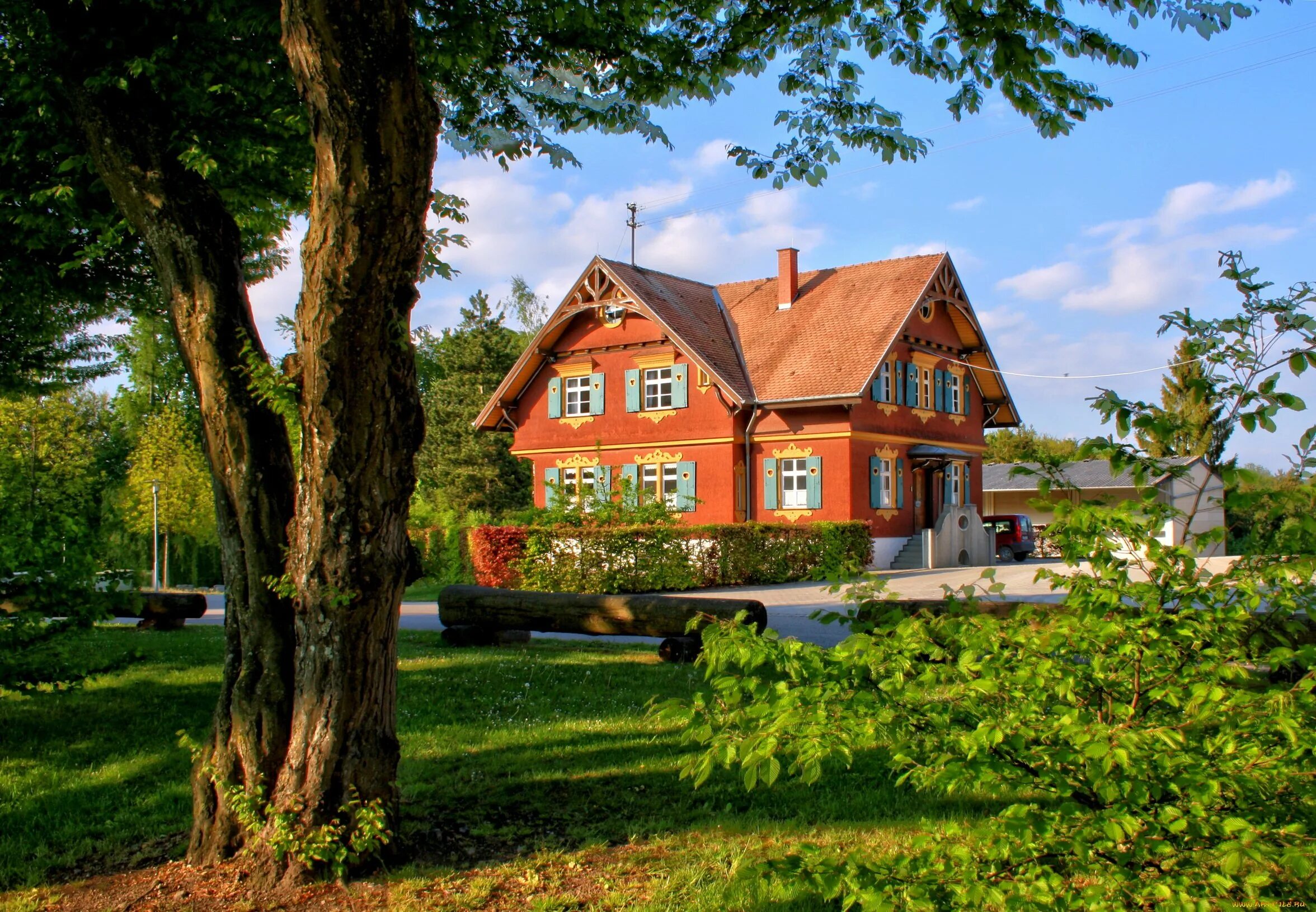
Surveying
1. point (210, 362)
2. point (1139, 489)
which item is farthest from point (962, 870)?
point (210, 362)

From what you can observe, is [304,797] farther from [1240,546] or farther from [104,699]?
[104,699]

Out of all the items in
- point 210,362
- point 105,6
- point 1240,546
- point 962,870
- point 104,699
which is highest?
point 105,6

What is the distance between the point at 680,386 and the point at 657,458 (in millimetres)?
2329

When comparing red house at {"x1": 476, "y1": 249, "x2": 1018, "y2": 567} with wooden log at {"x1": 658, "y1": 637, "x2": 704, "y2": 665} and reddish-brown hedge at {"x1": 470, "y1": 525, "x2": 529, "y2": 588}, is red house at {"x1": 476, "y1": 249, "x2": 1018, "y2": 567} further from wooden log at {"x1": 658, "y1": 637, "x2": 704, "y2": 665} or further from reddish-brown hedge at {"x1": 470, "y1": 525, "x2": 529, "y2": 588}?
wooden log at {"x1": 658, "y1": 637, "x2": 704, "y2": 665}

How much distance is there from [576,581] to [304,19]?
16.7 m

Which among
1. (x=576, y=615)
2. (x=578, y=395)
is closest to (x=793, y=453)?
(x=578, y=395)

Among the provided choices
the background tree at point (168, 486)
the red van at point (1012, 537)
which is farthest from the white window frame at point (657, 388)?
the background tree at point (168, 486)

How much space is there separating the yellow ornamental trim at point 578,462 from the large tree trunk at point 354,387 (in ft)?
91.5

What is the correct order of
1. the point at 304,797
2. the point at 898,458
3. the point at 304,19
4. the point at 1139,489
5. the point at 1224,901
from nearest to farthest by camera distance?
the point at 1224,901, the point at 1139,489, the point at 304,19, the point at 304,797, the point at 898,458

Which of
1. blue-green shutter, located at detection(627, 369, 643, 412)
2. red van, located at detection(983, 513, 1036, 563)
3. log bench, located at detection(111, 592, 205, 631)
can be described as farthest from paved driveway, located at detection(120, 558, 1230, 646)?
blue-green shutter, located at detection(627, 369, 643, 412)

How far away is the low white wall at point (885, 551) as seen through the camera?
29.2 m

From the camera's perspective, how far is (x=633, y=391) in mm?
31766

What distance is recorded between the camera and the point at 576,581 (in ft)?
66.2


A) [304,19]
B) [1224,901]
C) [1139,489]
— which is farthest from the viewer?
[304,19]
